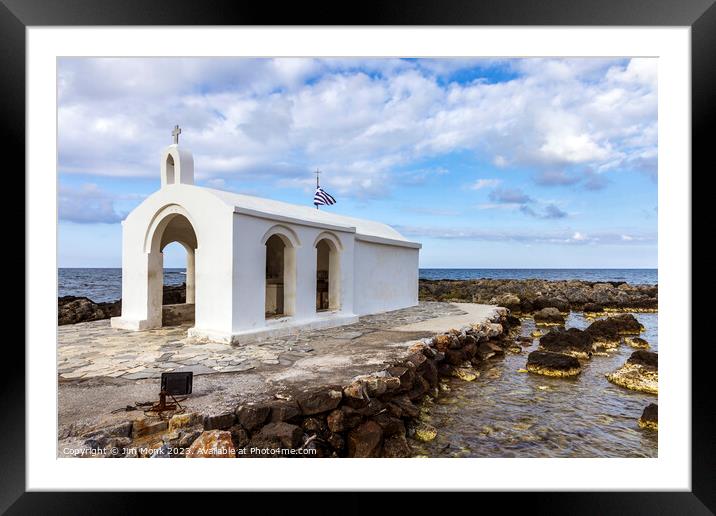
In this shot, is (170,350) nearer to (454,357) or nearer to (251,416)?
(251,416)

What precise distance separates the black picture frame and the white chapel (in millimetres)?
4511

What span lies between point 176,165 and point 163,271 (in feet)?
9.60

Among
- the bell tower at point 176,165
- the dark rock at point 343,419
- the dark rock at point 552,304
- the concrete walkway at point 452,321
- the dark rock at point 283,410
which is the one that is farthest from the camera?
the dark rock at point 552,304

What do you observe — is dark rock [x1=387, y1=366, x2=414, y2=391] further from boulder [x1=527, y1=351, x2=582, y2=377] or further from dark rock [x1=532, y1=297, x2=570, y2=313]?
dark rock [x1=532, y1=297, x2=570, y2=313]

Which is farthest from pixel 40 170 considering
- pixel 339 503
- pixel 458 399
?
pixel 458 399

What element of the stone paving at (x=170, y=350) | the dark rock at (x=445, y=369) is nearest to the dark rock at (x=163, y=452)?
the stone paving at (x=170, y=350)

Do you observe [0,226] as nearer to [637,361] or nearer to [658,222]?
[658,222]

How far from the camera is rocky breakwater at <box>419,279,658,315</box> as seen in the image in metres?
21.3

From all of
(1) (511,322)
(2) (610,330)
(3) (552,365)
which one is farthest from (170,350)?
(2) (610,330)

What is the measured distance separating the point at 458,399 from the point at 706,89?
18.5 feet

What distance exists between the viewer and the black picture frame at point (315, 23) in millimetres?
3152

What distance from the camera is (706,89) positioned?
3.32m

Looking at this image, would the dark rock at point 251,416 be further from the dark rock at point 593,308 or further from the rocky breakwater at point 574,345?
the dark rock at point 593,308

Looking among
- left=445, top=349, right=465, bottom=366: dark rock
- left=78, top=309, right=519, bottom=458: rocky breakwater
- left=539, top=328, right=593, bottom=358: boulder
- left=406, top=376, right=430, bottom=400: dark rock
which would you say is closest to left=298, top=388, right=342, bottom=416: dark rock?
left=78, top=309, right=519, bottom=458: rocky breakwater
